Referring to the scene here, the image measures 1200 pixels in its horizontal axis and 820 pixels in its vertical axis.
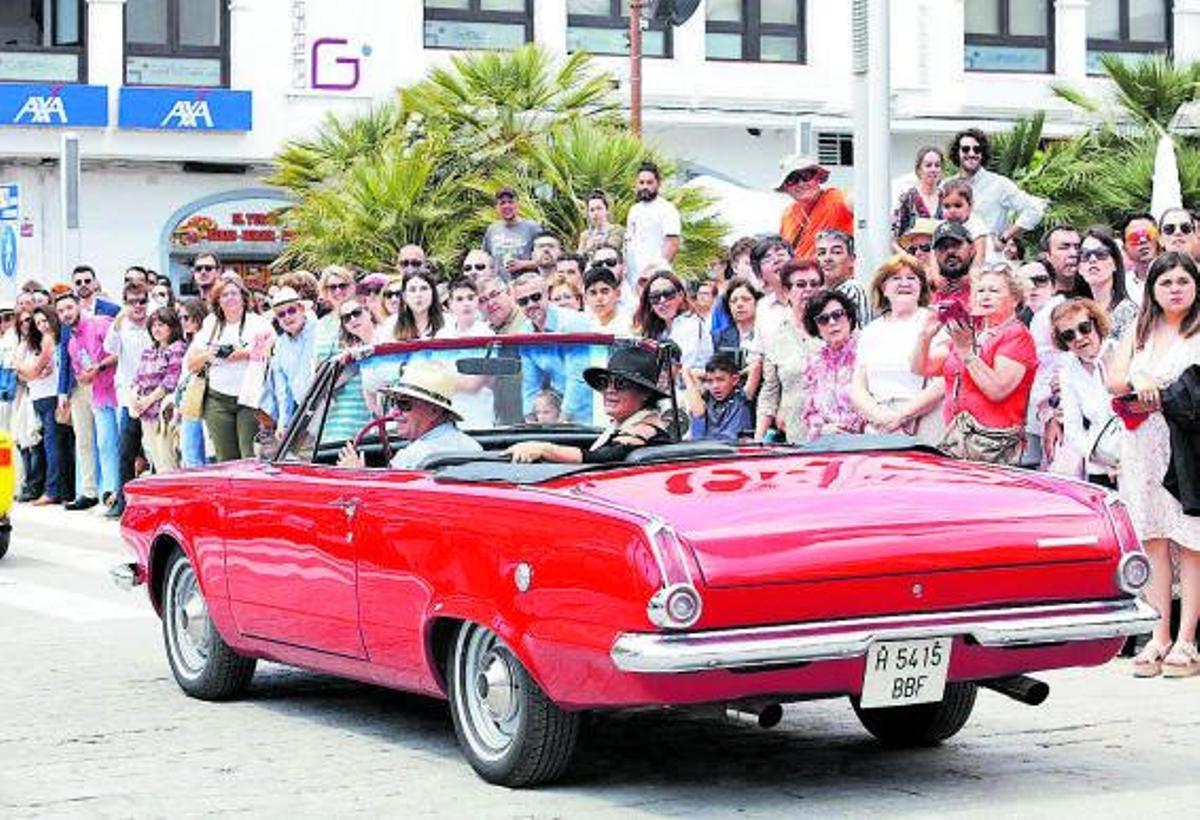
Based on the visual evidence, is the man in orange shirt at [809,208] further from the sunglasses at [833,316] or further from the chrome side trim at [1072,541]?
the chrome side trim at [1072,541]

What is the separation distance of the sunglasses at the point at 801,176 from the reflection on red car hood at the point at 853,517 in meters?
8.35

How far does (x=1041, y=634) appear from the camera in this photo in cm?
784

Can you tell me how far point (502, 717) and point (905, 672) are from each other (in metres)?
1.39

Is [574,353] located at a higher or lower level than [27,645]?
higher

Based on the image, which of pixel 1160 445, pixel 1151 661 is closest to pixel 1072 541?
pixel 1151 661

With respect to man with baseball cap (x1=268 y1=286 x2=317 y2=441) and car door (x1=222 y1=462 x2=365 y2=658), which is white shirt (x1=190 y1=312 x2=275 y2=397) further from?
car door (x1=222 y1=462 x2=365 y2=658)

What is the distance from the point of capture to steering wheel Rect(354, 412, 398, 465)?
31.8ft

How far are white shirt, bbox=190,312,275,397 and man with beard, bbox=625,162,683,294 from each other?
10.1 feet

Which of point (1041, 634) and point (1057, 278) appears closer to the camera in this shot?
point (1041, 634)

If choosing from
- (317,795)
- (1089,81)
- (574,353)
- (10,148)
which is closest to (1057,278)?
(574,353)

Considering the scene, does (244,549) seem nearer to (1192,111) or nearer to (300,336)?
(300,336)

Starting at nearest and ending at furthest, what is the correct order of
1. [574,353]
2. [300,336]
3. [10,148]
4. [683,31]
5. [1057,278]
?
[574,353], [1057,278], [300,336], [10,148], [683,31]

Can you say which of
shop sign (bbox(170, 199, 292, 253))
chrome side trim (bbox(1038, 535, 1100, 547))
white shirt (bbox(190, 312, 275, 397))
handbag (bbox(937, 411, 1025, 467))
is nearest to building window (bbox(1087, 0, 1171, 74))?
shop sign (bbox(170, 199, 292, 253))

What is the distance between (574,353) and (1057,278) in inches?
177
